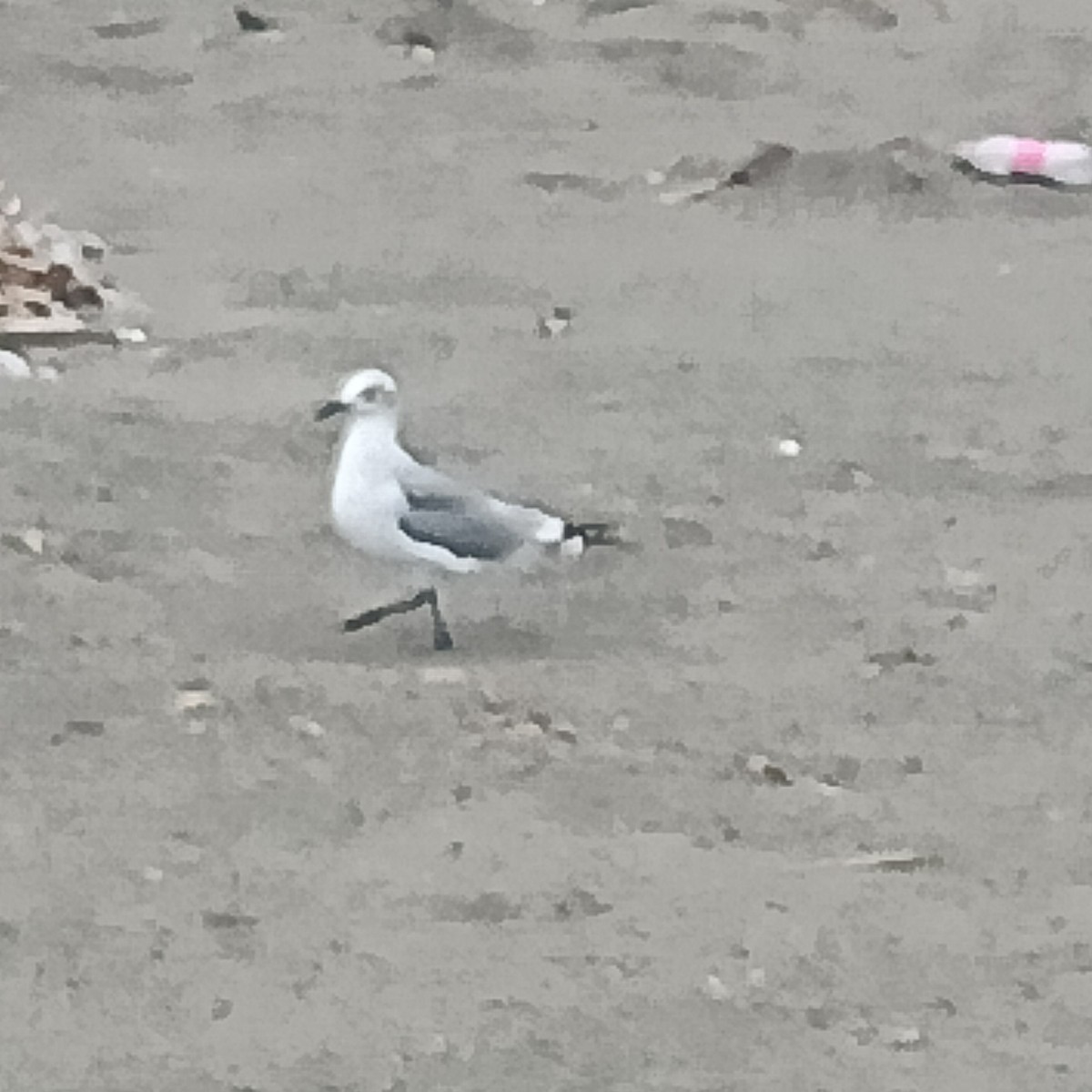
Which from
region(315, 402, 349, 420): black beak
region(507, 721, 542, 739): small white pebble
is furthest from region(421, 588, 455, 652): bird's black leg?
region(315, 402, 349, 420): black beak

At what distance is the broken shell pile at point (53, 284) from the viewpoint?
2465mm

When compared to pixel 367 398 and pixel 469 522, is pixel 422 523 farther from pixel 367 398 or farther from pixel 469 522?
pixel 367 398

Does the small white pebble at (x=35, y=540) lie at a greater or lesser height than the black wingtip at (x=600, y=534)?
lesser

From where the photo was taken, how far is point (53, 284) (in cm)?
254

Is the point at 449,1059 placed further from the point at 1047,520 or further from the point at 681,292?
the point at 681,292

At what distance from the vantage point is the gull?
6.39 feet

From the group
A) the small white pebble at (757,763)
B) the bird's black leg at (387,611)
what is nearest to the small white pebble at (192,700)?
the bird's black leg at (387,611)

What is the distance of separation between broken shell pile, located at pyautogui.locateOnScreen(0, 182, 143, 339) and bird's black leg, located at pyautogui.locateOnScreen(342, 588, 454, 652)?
64cm

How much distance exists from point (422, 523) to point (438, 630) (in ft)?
0.33

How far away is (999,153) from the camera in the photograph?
2.92 meters

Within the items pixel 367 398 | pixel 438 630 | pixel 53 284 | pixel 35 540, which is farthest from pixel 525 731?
pixel 53 284

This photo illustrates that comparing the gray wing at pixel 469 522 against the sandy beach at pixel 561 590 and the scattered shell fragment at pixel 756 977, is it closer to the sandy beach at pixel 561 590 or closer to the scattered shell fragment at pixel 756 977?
the sandy beach at pixel 561 590

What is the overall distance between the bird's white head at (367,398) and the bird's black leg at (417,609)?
7.5 inches

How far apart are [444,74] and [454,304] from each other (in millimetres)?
741
